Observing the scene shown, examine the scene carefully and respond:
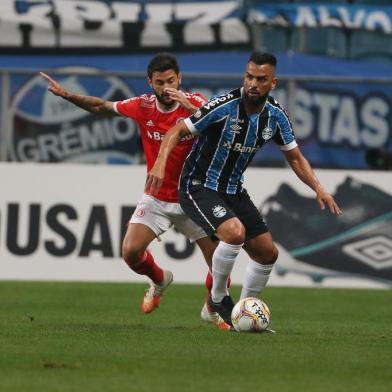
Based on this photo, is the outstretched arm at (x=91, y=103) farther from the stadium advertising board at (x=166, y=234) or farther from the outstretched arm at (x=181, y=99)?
the stadium advertising board at (x=166, y=234)

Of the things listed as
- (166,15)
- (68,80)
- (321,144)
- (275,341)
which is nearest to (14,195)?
(68,80)

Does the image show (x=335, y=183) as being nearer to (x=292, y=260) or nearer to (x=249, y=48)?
(x=292, y=260)

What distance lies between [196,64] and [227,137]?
417 inches

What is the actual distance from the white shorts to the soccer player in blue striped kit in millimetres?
777

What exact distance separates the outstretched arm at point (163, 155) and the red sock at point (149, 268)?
5.72 feet

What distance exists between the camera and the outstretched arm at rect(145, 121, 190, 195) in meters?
9.53

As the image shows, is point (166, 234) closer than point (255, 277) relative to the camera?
No

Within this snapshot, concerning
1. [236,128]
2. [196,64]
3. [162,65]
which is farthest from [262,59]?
[196,64]

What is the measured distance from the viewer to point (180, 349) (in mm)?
8875

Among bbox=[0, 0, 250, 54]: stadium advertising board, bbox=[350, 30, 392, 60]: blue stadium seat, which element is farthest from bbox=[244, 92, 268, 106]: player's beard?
bbox=[350, 30, 392, 60]: blue stadium seat

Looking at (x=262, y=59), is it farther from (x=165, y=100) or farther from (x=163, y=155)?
(x=165, y=100)

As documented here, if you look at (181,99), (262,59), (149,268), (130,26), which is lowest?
(130,26)

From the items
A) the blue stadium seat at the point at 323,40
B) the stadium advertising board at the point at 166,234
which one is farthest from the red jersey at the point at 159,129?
the blue stadium seat at the point at 323,40

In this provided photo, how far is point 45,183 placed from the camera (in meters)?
16.5
